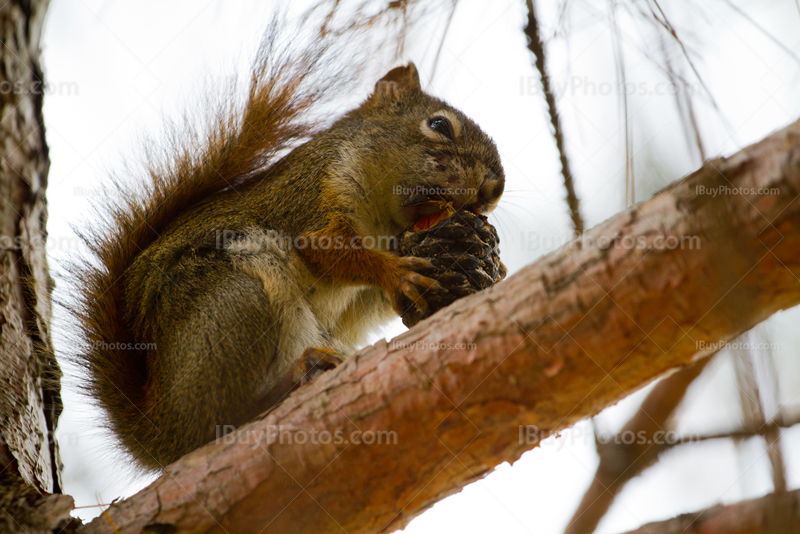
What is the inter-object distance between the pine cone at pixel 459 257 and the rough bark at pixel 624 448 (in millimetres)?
501

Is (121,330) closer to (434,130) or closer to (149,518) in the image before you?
(149,518)

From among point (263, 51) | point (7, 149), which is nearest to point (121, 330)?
point (7, 149)

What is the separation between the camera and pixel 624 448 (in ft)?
3.82

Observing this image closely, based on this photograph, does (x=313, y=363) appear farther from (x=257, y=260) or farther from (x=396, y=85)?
(x=396, y=85)

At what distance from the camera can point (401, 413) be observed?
1082 mm

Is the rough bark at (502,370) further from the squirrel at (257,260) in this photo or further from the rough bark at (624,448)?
the squirrel at (257,260)

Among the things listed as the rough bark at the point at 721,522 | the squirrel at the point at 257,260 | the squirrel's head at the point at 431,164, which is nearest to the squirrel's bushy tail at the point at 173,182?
the squirrel at the point at 257,260

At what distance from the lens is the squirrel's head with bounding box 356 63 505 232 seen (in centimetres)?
199

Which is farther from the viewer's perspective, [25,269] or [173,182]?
[173,182]

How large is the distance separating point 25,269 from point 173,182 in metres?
0.51

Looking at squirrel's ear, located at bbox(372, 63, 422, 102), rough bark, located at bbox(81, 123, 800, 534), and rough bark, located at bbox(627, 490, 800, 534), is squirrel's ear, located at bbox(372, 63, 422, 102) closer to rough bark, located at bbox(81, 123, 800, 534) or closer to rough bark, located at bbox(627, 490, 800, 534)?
rough bark, located at bbox(81, 123, 800, 534)

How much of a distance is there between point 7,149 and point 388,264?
3.63ft

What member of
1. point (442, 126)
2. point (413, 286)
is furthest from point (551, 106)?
point (442, 126)

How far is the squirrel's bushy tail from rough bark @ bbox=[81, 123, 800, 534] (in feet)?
1.70
